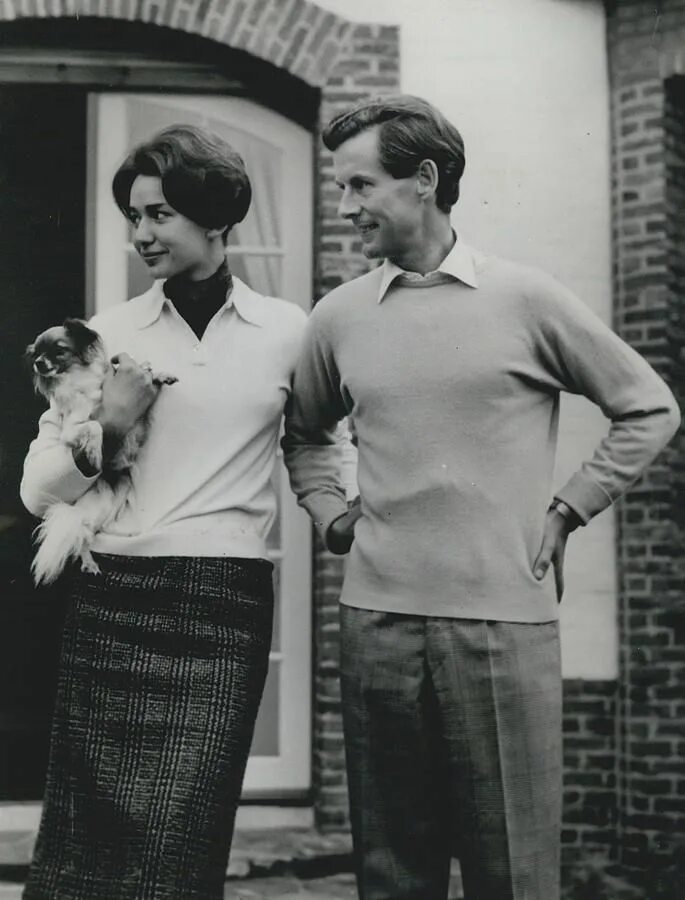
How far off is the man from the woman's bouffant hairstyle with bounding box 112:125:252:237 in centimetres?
27

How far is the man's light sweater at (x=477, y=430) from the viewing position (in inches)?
105

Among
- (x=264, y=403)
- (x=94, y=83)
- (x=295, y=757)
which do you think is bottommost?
(x=295, y=757)

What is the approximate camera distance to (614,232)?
4.71 metres

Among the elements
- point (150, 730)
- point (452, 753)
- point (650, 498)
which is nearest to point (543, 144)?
point (650, 498)

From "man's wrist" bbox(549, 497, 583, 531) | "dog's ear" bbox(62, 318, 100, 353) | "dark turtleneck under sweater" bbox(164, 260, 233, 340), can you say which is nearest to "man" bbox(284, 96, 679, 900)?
"man's wrist" bbox(549, 497, 583, 531)

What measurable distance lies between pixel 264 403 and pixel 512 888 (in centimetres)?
128

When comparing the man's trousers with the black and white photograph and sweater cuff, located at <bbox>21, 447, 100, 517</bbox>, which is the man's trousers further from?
sweater cuff, located at <bbox>21, 447, 100, 517</bbox>

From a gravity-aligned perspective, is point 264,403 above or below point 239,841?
above

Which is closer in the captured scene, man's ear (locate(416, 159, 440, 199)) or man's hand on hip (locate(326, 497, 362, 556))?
man's ear (locate(416, 159, 440, 199))

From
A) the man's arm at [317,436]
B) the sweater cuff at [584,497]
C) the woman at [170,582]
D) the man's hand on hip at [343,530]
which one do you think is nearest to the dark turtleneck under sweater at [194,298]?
the woman at [170,582]

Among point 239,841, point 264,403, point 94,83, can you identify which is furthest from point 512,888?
point 94,83

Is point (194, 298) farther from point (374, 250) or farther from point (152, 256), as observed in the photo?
point (374, 250)

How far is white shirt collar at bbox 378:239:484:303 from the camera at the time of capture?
274cm

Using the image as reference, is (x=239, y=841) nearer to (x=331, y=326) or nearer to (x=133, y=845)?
(x=133, y=845)
